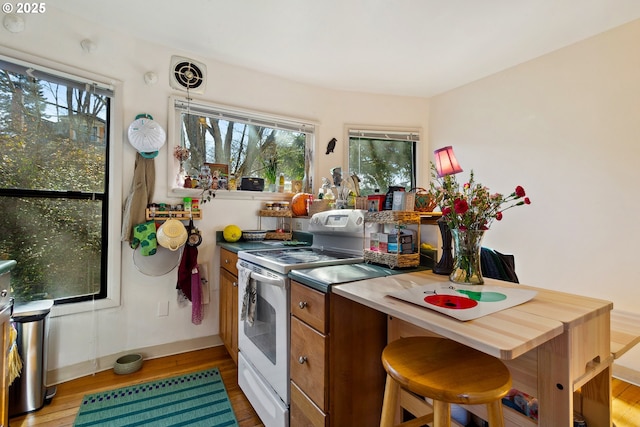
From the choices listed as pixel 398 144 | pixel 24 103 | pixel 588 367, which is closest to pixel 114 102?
pixel 24 103

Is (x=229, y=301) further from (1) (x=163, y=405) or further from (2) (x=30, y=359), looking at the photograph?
(2) (x=30, y=359)

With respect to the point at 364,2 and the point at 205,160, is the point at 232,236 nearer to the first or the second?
the point at 205,160

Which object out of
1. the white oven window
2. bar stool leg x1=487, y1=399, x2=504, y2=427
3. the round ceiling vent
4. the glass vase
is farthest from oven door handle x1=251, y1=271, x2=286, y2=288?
the round ceiling vent

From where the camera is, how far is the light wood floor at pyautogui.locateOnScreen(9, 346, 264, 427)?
1.60 m

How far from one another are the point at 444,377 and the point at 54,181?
2.52 m

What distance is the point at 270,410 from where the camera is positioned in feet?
4.78

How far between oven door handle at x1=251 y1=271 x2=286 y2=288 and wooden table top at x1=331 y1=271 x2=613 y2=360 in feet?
1.21

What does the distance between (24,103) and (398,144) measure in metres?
3.09

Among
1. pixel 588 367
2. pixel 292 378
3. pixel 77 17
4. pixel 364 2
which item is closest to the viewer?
pixel 588 367

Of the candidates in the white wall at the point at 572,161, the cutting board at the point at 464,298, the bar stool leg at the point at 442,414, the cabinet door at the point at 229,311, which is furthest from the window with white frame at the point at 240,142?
the bar stool leg at the point at 442,414

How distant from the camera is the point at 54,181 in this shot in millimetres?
1968

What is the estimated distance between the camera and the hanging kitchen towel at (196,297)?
2281 mm

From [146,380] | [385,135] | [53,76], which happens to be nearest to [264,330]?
[146,380]

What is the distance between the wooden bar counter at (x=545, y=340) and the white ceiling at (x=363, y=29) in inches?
70.8
